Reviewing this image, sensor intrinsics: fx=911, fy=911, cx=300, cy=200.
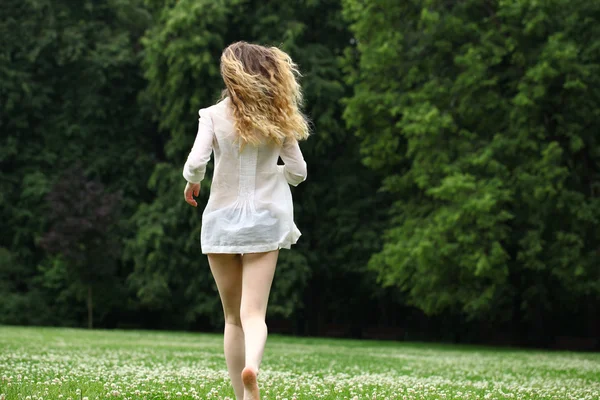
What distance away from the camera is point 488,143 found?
1033 inches

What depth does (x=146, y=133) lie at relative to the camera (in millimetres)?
37438

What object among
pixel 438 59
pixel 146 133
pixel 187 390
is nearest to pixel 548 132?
pixel 438 59

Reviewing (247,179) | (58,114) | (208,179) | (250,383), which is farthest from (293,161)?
(58,114)

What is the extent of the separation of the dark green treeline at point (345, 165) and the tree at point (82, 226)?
3.0 inches

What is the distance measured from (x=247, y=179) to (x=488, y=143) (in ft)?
71.2

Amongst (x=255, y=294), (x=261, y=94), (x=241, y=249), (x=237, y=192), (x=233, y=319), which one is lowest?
(x=233, y=319)

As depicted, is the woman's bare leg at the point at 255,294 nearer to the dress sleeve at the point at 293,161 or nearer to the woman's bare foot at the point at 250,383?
the woman's bare foot at the point at 250,383

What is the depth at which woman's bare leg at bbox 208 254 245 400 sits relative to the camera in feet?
17.7

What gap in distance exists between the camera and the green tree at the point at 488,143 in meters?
24.7

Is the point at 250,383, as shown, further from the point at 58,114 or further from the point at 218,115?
the point at 58,114

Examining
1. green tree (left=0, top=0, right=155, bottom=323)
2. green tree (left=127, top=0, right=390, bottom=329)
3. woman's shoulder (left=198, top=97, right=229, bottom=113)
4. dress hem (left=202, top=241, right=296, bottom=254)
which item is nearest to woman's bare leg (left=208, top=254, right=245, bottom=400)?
dress hem (left=202, top=241, right=296, bottom=254)

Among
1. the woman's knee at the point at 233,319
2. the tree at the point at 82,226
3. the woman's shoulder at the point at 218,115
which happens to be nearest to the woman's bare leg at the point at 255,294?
the woman's knee at the point at 233,319

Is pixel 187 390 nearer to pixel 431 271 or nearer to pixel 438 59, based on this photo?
pixel 431 271

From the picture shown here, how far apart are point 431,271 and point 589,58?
7.35 meters
